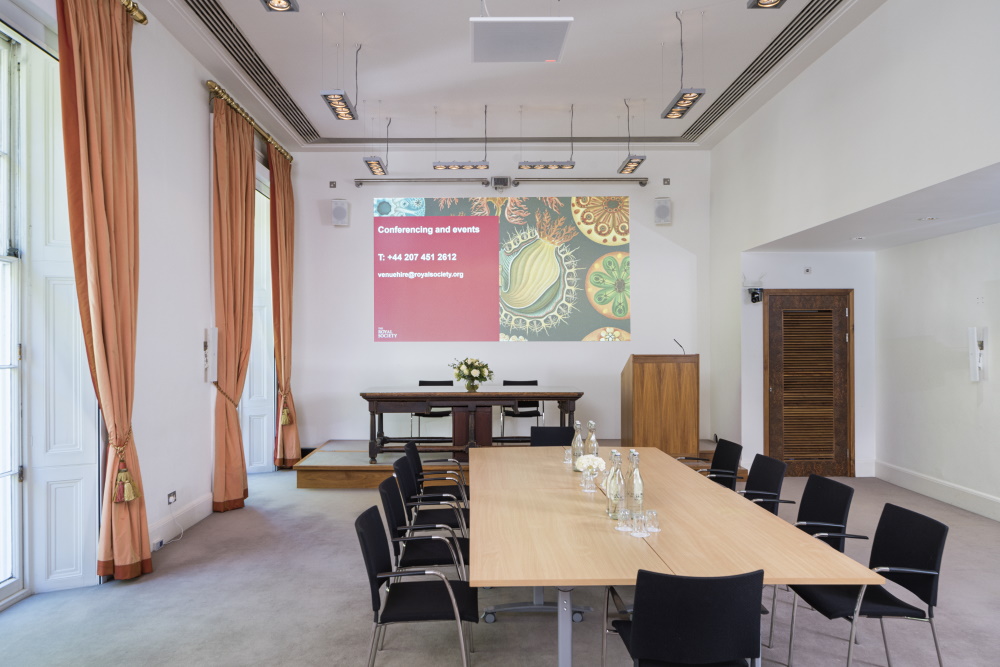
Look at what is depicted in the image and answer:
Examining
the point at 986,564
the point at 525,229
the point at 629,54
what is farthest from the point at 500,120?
the point at 986,564

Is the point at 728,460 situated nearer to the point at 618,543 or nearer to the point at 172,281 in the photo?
the point at 618,543

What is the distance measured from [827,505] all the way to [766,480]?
2.08 ft

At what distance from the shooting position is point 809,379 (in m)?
7.86

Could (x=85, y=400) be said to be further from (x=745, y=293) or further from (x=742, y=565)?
(x=745, y=293)

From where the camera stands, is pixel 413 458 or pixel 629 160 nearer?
pixel 413 458

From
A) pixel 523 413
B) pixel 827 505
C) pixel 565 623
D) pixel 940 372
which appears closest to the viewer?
pixel 565 623

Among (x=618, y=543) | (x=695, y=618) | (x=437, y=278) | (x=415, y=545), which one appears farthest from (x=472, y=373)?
(x=695, y=618)

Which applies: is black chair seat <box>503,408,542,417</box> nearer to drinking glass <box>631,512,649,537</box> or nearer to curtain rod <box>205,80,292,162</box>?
curtain rod <box>205,80,292,162</box>

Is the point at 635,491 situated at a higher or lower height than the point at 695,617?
higher

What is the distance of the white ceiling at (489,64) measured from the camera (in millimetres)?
5336

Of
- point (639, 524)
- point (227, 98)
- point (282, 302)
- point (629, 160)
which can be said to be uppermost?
point (227, 98)

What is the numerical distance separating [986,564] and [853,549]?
883 mm

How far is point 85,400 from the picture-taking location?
4309mm

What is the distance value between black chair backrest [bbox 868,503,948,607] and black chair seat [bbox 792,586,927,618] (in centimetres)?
9
